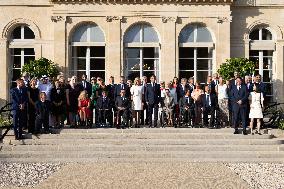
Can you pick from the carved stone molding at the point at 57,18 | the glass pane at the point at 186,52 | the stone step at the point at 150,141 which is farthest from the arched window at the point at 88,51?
the stone step at the point at 150,141

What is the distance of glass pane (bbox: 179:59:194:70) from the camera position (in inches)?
1041

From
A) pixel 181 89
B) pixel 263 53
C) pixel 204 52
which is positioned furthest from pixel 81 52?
pixel 263 53

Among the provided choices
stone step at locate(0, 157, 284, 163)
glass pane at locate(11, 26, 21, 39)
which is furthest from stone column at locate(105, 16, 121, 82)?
stone step at locate(0, 157, 284, 163)

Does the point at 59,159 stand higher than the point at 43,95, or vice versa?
the point at 43,95

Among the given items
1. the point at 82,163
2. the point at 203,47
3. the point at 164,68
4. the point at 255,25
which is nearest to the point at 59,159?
the point at 82,163

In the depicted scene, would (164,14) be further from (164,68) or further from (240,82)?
(240,82)

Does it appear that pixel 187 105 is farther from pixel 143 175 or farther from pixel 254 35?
pixel 254 35

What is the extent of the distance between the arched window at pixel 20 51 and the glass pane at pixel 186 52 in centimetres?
742

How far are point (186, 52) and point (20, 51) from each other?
27.4 ft

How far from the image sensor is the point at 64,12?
25422mm

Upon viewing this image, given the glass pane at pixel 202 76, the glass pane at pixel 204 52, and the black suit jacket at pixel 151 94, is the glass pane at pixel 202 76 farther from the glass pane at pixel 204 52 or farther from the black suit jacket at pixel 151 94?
the black suit jacket at pixel 151 94

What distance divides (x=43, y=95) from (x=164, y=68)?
9.61 metres

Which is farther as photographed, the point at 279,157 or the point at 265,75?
the point at 265,75

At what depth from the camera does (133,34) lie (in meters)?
26.2
